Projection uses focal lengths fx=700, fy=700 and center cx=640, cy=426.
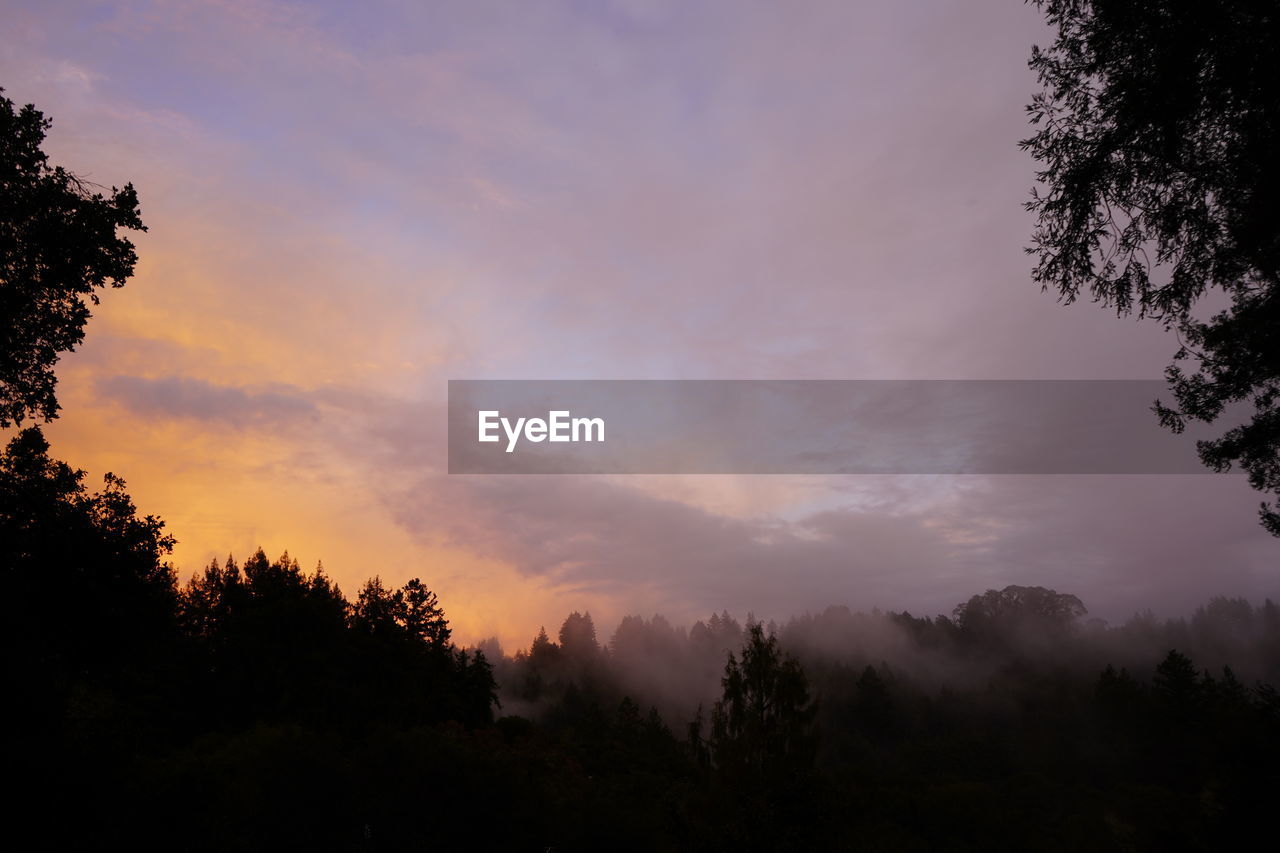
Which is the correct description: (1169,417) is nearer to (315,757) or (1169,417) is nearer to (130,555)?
(130,555)

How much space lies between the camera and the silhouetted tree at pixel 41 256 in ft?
39.4

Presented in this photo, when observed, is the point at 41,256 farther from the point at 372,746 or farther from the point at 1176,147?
the point at 372,746

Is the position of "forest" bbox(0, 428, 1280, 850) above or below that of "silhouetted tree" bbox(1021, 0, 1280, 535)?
below

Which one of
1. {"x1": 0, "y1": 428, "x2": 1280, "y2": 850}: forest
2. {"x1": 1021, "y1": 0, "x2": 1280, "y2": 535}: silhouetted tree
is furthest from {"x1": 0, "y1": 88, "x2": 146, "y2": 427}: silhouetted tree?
{"x1": 1021, "y1": 0, "x2": 1280, "y2": 535}: silhouetted tree

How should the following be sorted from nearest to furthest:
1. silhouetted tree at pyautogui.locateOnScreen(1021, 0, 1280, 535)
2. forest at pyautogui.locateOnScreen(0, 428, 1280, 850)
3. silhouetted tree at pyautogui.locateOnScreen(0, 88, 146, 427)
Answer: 1. silhouetted tree at pyautogui.locateOnScreen(1021, 0, 1280, 535)
2. silhouetted tree at pyautogui.locateOnScreen(0, 88, 146, 427)
3. forest at pyautogui.locateOnScreen(0, 428, 1280, 850)

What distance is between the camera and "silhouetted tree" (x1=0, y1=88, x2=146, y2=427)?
472 inches

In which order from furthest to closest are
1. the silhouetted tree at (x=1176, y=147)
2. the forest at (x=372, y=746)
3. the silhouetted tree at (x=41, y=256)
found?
1. the forest at (x=372, y=746)
2. the silhouetted tree at (x=41, y=256)
3. the silhouetted tree at (x=1176, y=147)

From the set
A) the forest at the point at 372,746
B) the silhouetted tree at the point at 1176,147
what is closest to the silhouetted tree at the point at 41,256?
the forest at the point at 372,746

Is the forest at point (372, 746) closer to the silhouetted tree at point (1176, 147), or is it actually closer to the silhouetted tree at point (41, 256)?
the silhouetted tree at point (41, 256)

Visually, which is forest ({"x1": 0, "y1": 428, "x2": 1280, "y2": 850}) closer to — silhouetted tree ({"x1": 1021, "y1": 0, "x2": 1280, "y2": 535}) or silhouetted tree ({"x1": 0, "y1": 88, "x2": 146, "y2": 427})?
silhouetted tree ({"x1": 0, "y1": 88, "x2": 146, "y2": 427})

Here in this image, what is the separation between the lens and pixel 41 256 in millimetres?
12469

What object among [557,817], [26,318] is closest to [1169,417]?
[26,318]

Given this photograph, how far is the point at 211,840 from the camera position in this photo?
26.9 m

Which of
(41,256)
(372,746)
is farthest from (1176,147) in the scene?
(372,746)
